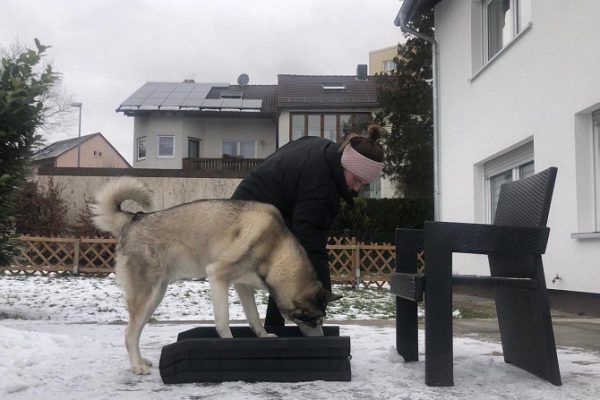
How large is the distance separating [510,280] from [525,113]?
5612 mm

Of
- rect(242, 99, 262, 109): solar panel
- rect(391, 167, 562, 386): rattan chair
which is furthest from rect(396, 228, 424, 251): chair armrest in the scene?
rect(242, 99, 262, 109): solar panel

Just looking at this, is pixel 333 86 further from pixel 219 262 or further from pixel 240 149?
pixel 219 262

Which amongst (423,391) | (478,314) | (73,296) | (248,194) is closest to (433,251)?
(423,391)

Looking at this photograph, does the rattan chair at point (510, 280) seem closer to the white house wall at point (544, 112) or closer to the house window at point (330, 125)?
the white house wall at point (544, 112)

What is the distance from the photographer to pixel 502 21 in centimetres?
941

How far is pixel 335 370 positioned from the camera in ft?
10.4

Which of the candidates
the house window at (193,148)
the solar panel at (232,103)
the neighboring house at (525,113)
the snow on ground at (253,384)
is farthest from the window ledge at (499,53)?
the house window at (193,148)

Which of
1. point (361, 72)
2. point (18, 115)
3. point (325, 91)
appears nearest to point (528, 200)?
point (18, 115)

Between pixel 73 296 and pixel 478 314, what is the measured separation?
6.62 m

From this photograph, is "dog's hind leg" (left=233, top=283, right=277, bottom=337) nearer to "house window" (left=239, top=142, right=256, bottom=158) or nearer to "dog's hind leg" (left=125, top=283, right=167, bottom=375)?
"dog's hind leg" (left=125, top=283, right=167, bottom=375)

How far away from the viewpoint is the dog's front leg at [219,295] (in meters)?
3.21

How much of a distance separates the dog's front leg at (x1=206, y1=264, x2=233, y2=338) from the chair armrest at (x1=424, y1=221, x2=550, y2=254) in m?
1.23

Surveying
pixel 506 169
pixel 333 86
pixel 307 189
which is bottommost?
pixel 307 189

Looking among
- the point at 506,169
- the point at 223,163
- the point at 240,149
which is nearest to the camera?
the point at 506,169
